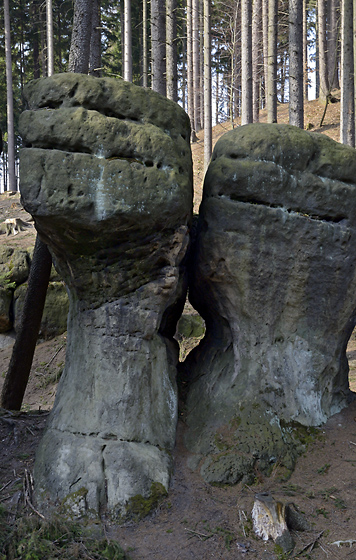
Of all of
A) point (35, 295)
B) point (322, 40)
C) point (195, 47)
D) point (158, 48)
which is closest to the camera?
point (35, 295)

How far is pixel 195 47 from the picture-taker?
913 inches

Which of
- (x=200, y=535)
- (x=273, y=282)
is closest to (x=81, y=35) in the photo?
(x=273, y=282)

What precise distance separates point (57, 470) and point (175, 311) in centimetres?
230

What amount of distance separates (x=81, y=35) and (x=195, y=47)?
18018mm

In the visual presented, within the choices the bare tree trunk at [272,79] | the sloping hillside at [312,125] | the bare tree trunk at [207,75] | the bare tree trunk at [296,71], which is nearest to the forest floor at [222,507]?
the bare tree trunk at [296,71]

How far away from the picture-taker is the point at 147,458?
4.64 m

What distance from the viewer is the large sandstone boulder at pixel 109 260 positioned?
4.37 meters

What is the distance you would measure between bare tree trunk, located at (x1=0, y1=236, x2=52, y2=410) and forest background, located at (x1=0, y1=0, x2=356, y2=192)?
3.24m

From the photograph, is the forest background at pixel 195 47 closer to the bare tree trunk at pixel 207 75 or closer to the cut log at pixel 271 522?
the bare tree trunk at pixel 207 75

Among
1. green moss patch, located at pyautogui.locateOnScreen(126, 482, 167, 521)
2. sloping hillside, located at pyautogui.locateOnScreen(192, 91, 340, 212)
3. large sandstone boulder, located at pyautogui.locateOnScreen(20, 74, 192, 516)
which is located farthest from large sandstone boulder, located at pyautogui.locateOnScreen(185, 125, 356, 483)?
sloping hillside, located at pyautogui.locateOnScreen(192, 91, 340, 212)

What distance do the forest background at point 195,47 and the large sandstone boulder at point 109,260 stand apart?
326cm

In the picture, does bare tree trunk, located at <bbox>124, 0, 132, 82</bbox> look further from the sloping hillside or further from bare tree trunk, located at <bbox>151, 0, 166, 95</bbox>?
bare tree trunk, located at <bbox>151, 0, 166, 95</bbox>

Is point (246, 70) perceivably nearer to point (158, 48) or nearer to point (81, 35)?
point (158, 48)

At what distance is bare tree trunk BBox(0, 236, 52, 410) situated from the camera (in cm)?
700
